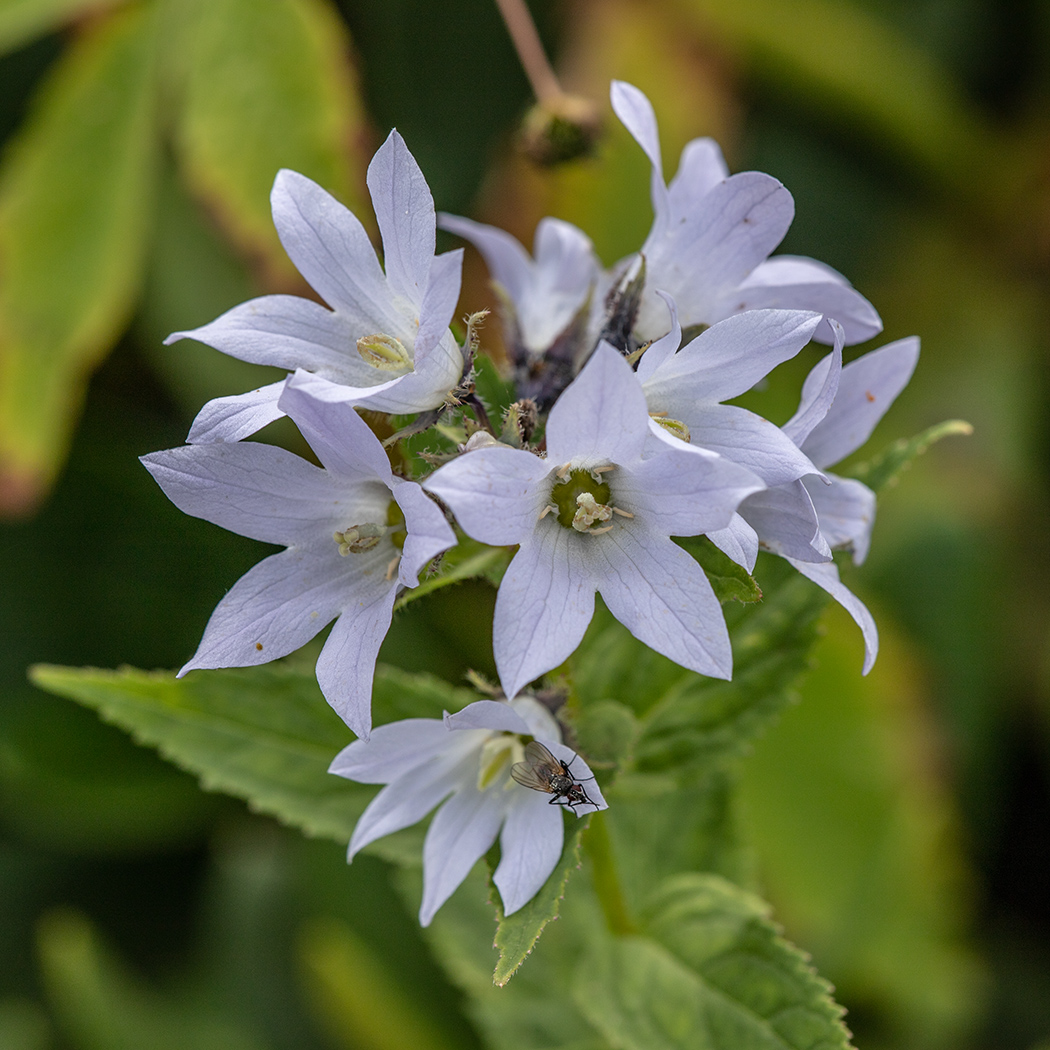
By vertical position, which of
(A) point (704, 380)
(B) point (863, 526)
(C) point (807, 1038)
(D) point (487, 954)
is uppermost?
(A) point (704, 380)

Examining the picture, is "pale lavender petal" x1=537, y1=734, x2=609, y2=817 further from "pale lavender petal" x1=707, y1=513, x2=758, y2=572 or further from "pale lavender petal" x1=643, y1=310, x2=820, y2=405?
"pale lavender petal" x1=643, y1=310, x2=820, y2=405

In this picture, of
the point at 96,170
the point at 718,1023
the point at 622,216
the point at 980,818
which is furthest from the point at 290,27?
the point at 980,818

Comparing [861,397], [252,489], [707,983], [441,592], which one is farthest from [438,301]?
[441,592]

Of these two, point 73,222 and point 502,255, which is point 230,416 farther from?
point 73,222

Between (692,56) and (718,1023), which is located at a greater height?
(692,56)

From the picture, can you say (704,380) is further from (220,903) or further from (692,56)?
(220,903)

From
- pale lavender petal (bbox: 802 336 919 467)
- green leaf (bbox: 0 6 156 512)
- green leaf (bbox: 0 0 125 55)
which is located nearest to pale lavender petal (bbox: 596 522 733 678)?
pale lavender petal (bbox: 802 336 919 467)

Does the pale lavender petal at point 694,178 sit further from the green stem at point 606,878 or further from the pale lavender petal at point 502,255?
the green stem at point 606,878

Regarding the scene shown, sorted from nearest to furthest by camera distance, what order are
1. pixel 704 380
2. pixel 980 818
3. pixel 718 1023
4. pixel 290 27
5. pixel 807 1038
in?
pixel 704 380 < pixel 807 1038 < pixel 718 1023 < pixel 290 27 < pixel 980 818
